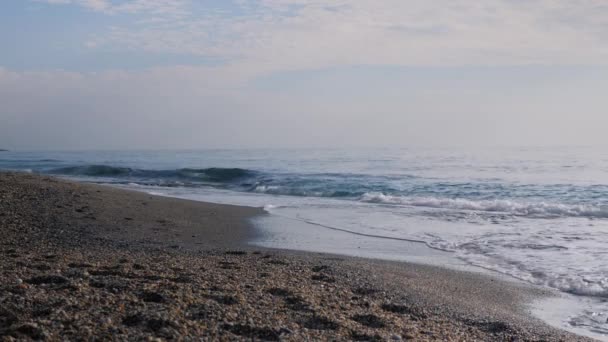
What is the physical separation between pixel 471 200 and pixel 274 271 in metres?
14.6

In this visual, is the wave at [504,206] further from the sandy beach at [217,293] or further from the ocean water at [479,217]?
the sandy beach at [217,293]

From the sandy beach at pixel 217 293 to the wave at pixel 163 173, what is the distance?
23.3 m

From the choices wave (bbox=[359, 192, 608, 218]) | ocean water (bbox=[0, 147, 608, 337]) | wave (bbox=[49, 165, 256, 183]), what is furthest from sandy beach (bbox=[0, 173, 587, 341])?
wave (bbox=[49, 165, 256, 183])

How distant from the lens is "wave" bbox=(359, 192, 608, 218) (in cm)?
1642

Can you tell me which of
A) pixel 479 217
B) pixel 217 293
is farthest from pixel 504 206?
pixel 217 293

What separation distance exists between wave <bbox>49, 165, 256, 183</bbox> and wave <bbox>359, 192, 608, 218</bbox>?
13928 millimetres

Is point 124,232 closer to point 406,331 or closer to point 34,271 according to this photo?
point 34,271

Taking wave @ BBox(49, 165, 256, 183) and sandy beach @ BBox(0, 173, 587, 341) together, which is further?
wave @ BBox(49, 165, 256, 183)

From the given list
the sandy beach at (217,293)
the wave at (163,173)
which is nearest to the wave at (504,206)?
the sandy beach at (217,293)

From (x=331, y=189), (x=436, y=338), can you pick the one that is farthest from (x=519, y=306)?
(x=331, y=189)

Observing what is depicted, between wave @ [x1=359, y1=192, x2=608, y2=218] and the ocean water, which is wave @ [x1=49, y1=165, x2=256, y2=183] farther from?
wave @ [x1=359, y1=192, x2=608, y2=218]

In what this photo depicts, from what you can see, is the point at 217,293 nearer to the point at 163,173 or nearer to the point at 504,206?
the point at 504,206

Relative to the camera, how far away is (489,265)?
902 centimetres

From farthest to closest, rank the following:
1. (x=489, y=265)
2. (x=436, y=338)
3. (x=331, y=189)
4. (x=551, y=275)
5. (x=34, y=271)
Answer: (x=331, y=189), (x=489, y=265), (x=551, y=275), (x=34, y=271), (x=436, y=338)
